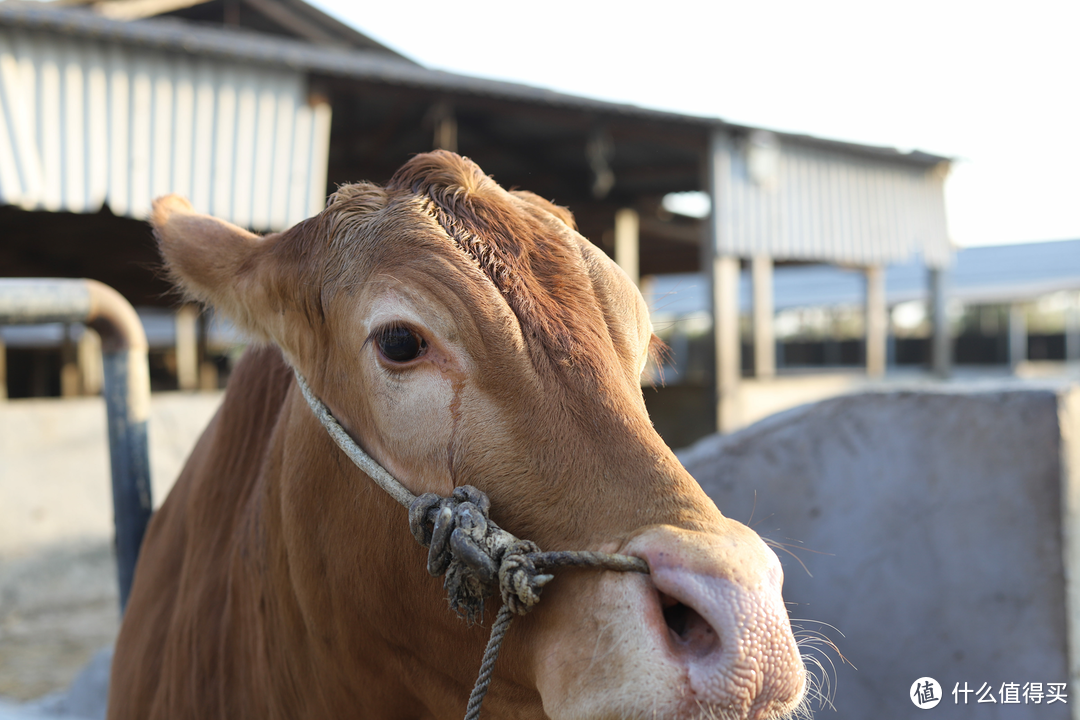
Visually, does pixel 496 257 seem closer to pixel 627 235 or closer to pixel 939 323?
pixel 627 235

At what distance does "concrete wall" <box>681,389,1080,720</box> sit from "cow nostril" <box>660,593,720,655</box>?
5.19ft

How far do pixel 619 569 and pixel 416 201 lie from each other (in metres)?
0.78

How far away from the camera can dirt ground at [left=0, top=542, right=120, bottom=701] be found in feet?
15.3

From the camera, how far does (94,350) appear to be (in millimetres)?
15312

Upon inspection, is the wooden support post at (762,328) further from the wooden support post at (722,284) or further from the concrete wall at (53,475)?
the concrete wall at (53,475)

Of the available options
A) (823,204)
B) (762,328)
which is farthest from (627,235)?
(823,204)

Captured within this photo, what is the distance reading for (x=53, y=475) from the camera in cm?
579

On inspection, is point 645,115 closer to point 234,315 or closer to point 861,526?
point 861,526

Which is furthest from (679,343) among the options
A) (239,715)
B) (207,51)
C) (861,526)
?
(239,715)

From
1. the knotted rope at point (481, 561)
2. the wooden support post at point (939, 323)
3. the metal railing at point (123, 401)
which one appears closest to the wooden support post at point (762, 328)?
the wooden support post at point (939, 323)

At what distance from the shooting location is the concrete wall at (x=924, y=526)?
2738mm

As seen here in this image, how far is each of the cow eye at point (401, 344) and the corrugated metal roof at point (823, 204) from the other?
7655 mm

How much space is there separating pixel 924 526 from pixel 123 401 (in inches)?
117

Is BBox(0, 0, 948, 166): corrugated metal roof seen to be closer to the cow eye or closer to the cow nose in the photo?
the cow eye
